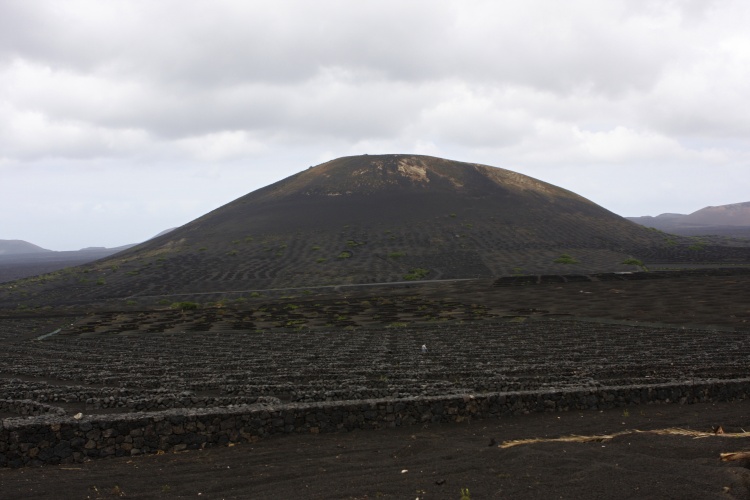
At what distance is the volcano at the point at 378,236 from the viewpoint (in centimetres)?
10450

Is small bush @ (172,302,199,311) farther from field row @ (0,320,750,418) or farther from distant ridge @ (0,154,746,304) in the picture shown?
field row @ (0,320,750,418)

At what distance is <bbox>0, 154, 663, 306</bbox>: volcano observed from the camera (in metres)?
104

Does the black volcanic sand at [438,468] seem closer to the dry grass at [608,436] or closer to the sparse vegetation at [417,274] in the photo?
the dry grass at [608,436]

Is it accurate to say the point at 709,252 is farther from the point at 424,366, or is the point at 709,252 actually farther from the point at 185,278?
the point at 424,366

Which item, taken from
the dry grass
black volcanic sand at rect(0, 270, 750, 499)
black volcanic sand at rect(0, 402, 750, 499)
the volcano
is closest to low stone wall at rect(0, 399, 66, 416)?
black volcanic sand at rect(0, 270, 750, 499)

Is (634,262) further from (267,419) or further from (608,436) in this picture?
(267,419)

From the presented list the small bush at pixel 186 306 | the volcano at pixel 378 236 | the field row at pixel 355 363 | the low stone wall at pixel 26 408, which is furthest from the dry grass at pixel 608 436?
the volcano at pixel 378 236

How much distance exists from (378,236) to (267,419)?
11397 centimetres

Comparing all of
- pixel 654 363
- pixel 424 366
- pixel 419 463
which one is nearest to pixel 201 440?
pixel 419 463

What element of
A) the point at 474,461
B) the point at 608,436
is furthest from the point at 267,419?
the point at 608,436

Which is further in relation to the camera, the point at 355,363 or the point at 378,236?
the point at 378,236

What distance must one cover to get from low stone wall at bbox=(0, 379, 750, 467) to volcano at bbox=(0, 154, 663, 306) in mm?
75908

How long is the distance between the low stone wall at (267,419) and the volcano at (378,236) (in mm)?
75908

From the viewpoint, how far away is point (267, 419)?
739 inches
